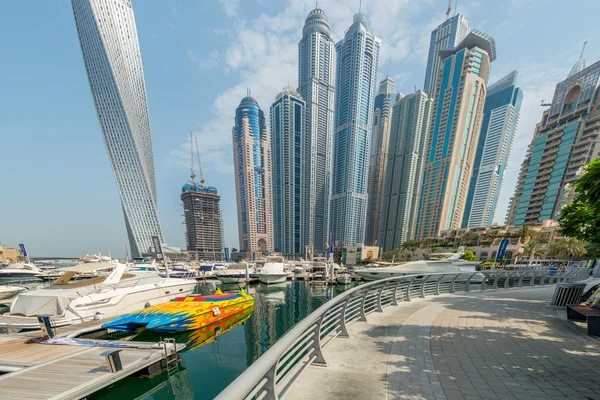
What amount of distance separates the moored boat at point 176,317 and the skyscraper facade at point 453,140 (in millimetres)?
96670

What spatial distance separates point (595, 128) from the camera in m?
55.5

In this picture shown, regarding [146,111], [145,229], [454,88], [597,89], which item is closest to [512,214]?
[597,89]

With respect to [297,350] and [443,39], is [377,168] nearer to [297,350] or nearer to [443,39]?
[443,39]

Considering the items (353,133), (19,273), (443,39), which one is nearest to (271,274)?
(19,273)

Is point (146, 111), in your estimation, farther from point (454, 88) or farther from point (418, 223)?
point (454, 88)

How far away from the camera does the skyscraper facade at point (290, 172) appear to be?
118 m

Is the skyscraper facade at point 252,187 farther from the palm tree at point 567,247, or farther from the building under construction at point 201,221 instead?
the palm tree at point 567,247

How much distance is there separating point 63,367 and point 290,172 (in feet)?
371

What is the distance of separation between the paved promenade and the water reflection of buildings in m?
7.97

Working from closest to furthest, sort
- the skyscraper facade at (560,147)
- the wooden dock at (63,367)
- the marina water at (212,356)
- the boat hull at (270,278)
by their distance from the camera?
the wooden dock at (63,367), the marina water at (212,356), the boat hull at (270,278), the skyscraper facade at (560,147)

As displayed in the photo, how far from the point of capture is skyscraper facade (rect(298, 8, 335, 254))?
122 m

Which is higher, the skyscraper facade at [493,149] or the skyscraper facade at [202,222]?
the skyscraper facade at [493,149]

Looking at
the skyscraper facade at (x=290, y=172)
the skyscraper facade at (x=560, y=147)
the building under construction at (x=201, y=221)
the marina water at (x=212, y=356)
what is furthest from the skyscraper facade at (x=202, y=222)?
the skyscraper facade at (x=560, y=147)

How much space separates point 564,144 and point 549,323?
8895 centimetres
